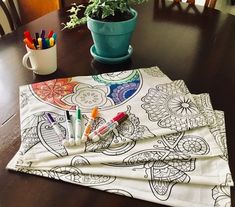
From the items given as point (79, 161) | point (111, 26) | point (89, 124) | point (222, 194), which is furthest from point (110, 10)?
point (222, 194)

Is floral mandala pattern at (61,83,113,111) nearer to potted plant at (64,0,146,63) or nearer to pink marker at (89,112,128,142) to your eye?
pink marker at (89,112,128,142)

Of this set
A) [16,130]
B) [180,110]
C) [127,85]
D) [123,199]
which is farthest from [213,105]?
[16,130]

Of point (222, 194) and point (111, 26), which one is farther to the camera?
point (111, 26)

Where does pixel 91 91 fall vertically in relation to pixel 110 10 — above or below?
below

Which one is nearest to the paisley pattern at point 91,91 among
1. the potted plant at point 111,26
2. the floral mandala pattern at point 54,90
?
the floral mandala pattern at point 54,90

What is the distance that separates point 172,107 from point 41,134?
361 millimetres

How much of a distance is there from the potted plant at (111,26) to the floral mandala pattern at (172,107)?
0.76 ft

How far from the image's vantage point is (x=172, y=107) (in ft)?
2.70

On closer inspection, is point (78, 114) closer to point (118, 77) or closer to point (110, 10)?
point (118, 77)

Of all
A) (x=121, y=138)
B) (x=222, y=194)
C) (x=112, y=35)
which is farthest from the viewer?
(x=112, y=35)

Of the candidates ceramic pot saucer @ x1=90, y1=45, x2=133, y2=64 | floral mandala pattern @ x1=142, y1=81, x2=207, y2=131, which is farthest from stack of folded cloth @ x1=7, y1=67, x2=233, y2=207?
ceramic pot saucer @ x1=90, y1=45, x2=133, y2=64

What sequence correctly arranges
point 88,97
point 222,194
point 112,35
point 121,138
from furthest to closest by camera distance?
point 112,35 < point 88,97 < point 121,138 < point 222,194

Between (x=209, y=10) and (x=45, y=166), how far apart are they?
47.7 inches

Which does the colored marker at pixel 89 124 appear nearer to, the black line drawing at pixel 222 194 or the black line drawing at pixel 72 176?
the black line drawing at pixel 72 176
